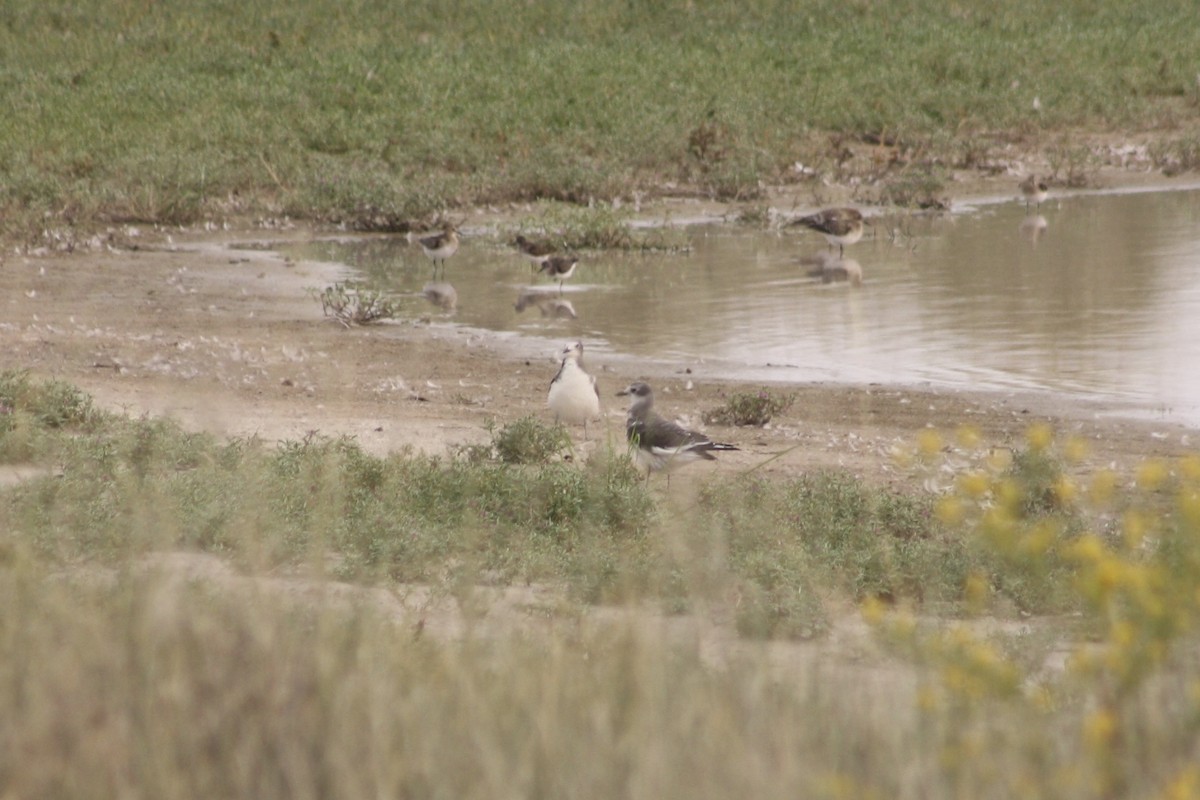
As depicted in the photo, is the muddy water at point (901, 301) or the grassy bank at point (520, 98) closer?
the muddy water at point (901, 301)

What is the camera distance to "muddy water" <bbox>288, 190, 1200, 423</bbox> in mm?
13594

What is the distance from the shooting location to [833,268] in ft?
62.5

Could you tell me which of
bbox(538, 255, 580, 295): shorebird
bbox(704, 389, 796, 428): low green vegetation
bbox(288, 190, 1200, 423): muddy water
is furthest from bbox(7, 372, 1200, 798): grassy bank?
bbox(538, 255, 580, 295): shorebird

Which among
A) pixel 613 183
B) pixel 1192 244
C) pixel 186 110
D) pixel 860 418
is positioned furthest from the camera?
pixel 186 110

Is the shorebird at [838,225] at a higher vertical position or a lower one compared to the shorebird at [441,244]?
lower

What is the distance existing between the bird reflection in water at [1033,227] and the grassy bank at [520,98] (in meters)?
2.01

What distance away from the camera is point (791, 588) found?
706 centimetres

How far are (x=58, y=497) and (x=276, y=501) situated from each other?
3.04 feet

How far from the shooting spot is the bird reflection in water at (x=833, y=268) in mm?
18438

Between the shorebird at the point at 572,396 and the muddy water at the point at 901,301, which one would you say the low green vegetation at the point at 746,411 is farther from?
the muddy water at the point at 901,301

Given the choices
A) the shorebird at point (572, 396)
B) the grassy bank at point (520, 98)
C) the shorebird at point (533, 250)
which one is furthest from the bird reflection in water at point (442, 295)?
the shorebird at point (572, 396)

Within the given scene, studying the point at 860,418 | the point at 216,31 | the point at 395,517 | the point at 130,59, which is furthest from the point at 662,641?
the point at 216,31

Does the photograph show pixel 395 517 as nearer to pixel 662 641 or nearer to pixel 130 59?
pixel 662 641

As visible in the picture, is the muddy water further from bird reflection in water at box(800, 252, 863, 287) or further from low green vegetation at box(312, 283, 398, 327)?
low green vegetation at box(312, 283, 398, 327)
